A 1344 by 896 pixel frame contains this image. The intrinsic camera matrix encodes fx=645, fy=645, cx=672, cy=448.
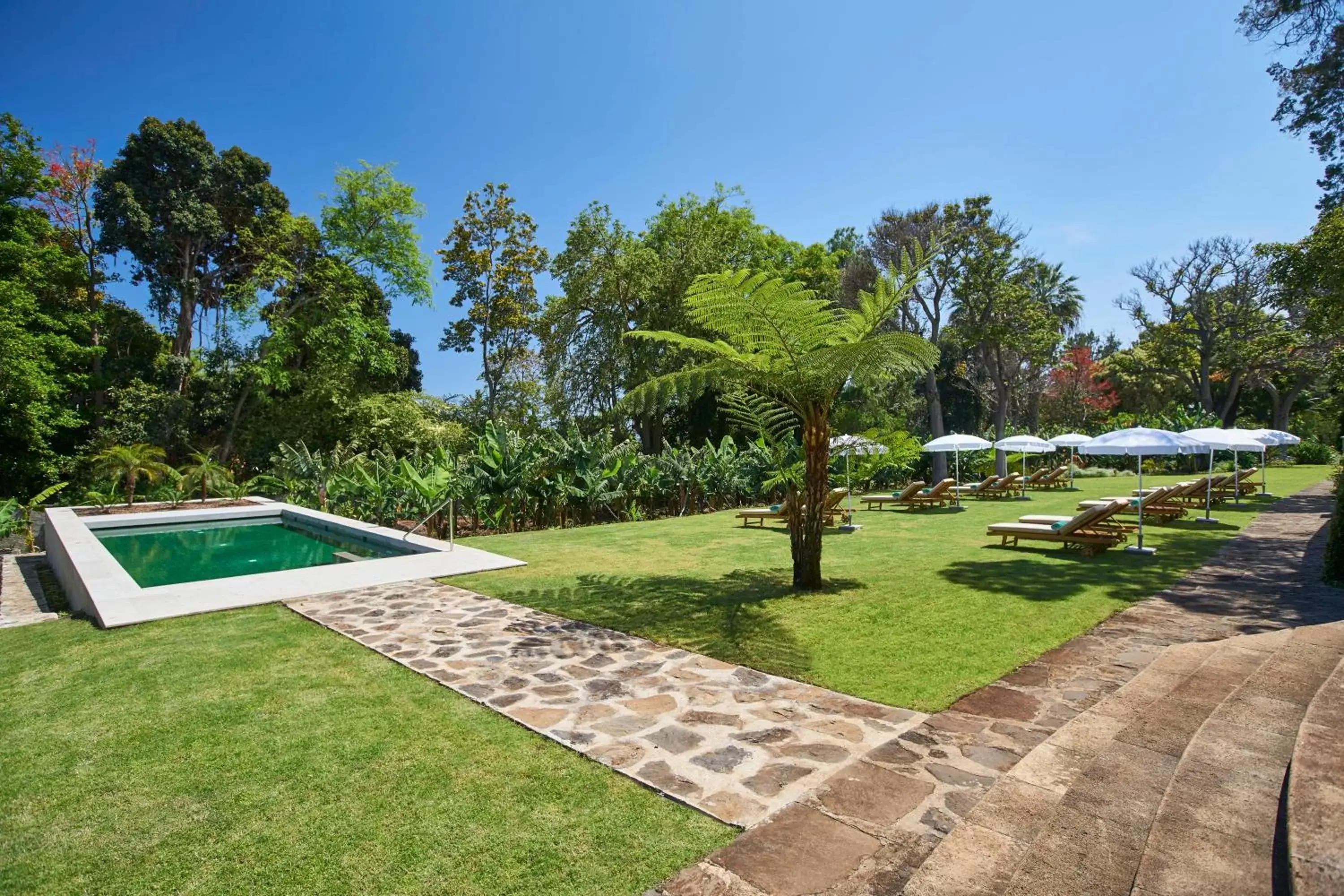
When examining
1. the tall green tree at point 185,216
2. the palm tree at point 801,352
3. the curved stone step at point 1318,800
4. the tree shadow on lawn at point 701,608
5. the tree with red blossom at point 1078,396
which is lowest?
the tree shadow on lawn at point 701,608

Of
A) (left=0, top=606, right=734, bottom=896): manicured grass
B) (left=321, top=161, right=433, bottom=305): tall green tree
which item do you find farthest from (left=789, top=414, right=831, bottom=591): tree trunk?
(left=321, top=161, right=433, bottom=305): tall green tree

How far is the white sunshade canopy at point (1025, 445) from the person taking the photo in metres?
18.8

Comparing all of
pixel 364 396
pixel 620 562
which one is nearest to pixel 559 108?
pixel 620 562

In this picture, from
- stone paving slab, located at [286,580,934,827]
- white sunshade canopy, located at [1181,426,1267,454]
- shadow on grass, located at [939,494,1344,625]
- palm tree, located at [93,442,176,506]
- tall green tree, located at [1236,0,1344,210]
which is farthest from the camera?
palm tree, located at [93,442,176,506]

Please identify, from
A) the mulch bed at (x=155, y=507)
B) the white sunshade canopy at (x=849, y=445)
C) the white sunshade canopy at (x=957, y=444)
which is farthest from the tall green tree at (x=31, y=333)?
the white sunshade canopy at (x=957, y=444)

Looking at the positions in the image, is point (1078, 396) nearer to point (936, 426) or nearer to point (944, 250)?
point (936, 426)

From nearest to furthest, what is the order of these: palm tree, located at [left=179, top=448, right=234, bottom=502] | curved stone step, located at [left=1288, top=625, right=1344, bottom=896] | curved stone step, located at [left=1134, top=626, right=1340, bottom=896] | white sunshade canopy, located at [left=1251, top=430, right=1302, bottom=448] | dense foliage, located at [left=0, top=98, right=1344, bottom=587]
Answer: curved stone step, located at [left=1288, top=625, right=1344, bottom=896]
curved stone step, located at [left=1134, top=626, right=1340, bottom=896]
white sunshade canopy, located at [left=1251, top=430, right=1302, bottom=448]
dense foliage, located at [left=0, top=98, right=1344, bottom=587]
palm tree, located at [left=179, top=448, right=234, bottom=502]

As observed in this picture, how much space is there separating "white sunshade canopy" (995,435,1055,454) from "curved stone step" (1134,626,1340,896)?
16718 millimetres

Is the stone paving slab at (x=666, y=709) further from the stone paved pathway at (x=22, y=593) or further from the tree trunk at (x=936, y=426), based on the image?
the tree trunk at (x=936, y=426)

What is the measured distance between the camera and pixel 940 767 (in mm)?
3045

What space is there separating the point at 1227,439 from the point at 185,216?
97.3 ft

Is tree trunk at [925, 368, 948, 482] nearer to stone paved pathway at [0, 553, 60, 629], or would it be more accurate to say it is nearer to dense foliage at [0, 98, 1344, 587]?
dense foliage at [0, 98, 1344, 587]

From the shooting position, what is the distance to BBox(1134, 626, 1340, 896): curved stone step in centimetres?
184

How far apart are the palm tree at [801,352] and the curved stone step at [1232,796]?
3.51 meters
